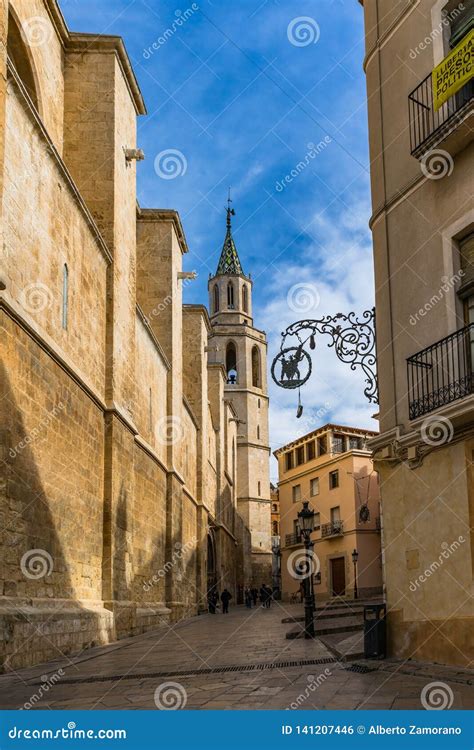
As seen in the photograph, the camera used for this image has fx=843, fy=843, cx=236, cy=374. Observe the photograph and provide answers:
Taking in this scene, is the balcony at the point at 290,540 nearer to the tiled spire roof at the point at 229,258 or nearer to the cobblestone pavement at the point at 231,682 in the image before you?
the tiled spire roof at the point at 229,258

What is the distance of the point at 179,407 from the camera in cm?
2689

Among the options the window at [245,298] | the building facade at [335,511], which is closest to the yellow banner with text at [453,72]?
the building facade at [335,511]

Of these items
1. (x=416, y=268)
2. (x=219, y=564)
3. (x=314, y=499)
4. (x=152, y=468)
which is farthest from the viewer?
(x=314, y=499)

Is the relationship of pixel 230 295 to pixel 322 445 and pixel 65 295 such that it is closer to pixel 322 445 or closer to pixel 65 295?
pixel 322 445

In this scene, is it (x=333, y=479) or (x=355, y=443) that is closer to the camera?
(x=333, y=479)

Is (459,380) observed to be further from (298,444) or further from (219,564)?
(298,444)

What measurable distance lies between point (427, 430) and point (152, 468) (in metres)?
13.2

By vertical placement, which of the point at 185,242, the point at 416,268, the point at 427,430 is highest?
the point at 185,242

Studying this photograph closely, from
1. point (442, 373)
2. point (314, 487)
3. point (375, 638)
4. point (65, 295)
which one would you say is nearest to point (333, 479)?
point (314, 487)

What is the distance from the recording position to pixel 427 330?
9.85 meters

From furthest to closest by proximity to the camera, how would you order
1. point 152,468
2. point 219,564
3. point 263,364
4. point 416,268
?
point 263,364
point 219,564
point 152,468
point 416,268

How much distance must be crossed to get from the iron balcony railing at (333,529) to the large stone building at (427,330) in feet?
105

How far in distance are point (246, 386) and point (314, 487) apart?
58.3 ft

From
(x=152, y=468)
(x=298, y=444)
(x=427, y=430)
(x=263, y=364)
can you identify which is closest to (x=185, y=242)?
(x=152, y=468)
